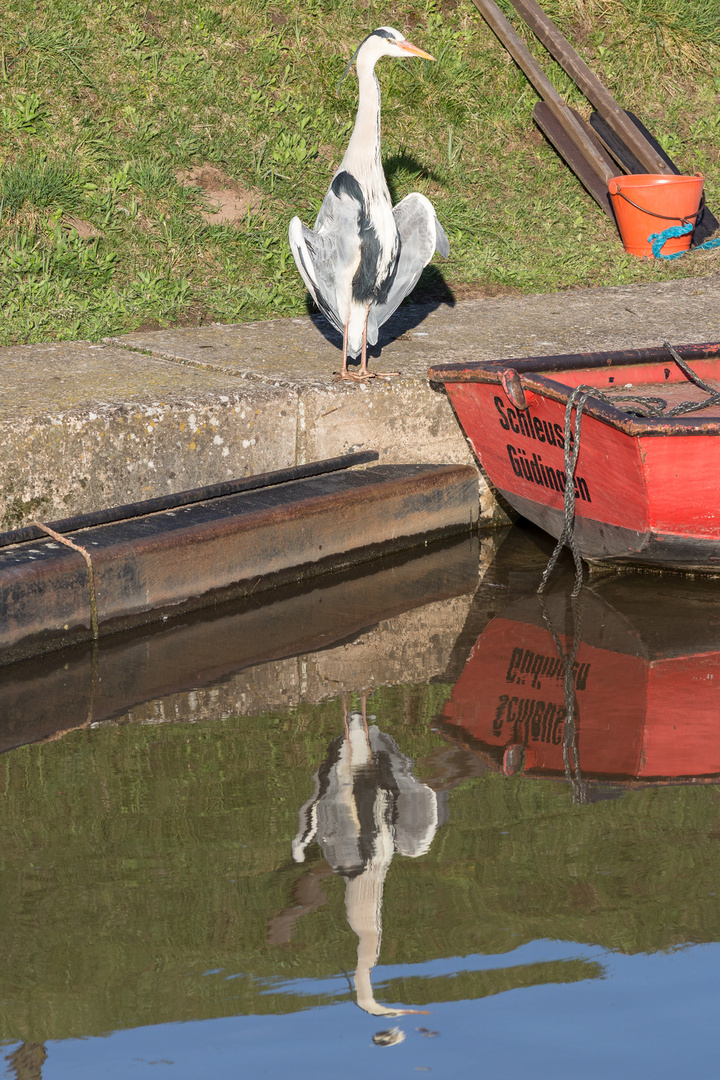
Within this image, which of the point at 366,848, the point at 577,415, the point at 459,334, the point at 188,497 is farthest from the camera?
the point at 459,334

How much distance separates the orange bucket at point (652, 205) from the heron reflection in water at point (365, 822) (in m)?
5.23

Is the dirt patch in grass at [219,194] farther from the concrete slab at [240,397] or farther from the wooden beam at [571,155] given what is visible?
the wooden beam at [571,155]

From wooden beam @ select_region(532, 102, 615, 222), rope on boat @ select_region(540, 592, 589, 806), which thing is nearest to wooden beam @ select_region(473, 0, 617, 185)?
wooden beam @ select_region(532, 102, 615, 222)

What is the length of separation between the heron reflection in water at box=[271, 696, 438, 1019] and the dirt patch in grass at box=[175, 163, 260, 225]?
456cm

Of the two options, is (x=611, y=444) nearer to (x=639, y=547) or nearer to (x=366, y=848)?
(x=639, y=547)

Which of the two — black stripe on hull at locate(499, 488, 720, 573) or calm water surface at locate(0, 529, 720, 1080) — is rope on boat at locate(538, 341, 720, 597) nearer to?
black stripe on hull at locate(499, 488, 720, 573)

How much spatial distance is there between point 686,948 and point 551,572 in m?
2.64

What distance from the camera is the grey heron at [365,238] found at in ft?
16.9

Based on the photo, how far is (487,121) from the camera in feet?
29.8

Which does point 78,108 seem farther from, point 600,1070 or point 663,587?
point 600,1070

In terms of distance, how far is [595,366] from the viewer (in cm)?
548

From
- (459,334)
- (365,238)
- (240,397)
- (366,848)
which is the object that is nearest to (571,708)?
(366,848)

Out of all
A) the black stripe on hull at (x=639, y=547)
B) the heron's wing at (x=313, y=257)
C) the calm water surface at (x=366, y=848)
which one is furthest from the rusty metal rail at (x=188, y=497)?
the black stripe on hull at (x=639, y=547)

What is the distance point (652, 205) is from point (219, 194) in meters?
2.78
